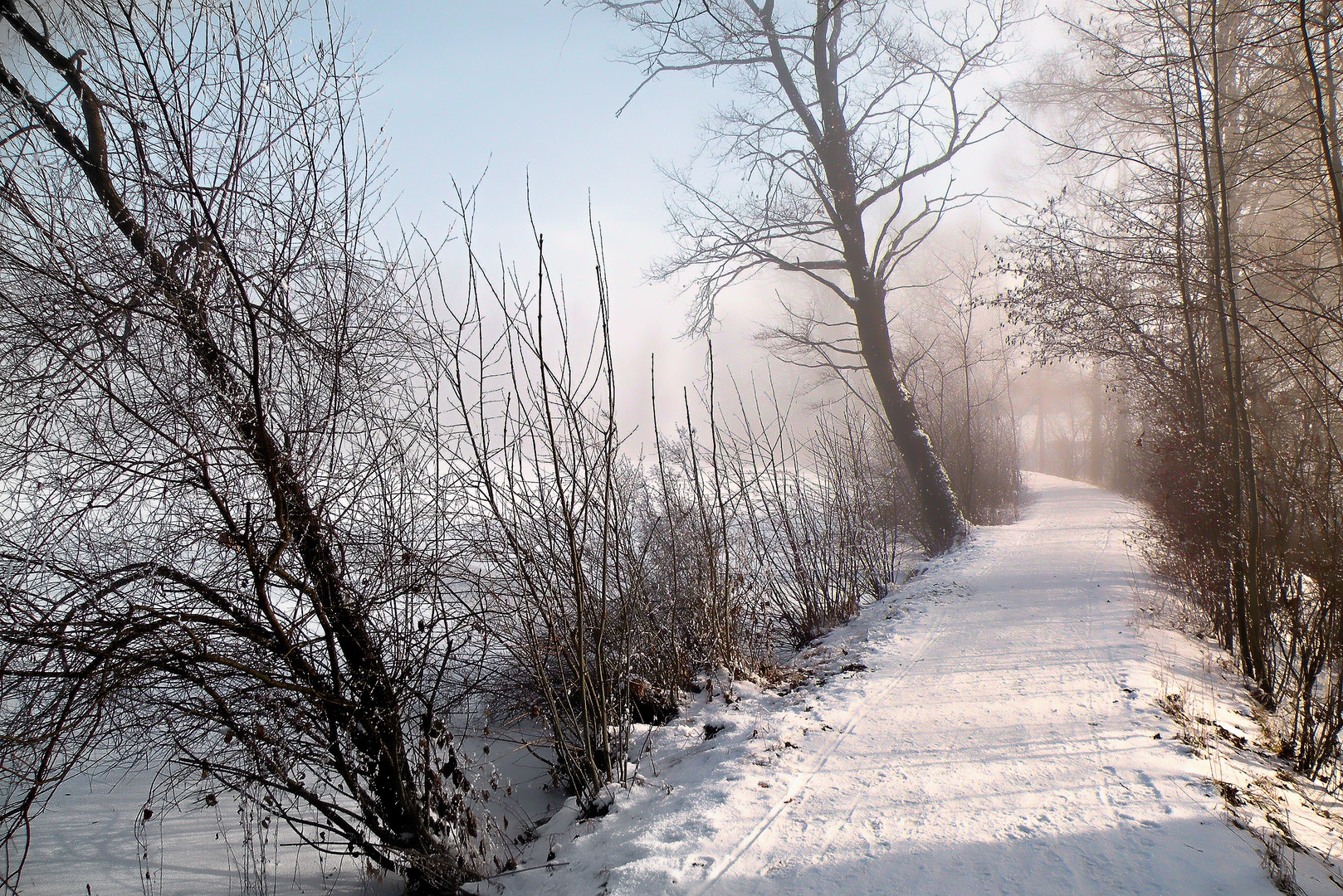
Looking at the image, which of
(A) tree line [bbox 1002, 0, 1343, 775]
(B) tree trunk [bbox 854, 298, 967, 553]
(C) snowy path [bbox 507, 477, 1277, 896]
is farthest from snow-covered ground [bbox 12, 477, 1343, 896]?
(B) tree trunk [bbox 854, 298, 967, 553]

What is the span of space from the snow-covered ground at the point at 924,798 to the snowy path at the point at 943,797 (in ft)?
0.03

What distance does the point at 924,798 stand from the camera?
2902mm

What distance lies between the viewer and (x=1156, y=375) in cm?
806

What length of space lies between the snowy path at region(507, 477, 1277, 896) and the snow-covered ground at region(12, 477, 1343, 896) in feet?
0.03

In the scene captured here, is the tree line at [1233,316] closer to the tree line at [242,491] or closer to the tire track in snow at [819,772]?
the tire track in snow at [819,772]

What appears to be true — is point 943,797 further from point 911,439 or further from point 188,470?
point 911,439

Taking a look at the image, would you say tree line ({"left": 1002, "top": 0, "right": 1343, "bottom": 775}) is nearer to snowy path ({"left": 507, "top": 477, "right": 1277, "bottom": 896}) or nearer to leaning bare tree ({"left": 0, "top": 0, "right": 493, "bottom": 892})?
snowy path ({"left": 507, "top": 477, "right": 1277, "bottom": 896})

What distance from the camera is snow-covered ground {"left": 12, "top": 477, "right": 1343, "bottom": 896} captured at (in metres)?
2.43

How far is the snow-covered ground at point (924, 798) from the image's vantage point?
2.43m

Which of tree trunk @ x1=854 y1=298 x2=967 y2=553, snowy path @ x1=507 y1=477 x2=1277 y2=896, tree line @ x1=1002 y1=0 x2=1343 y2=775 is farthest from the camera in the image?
tree trunk @ x1=854 y1=298 x2=967 y2=553

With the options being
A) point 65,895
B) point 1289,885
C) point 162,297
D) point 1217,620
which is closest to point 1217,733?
point 1289,885

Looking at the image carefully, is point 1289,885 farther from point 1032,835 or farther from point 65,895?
point 65,895

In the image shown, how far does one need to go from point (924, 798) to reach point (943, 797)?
8 centimetres

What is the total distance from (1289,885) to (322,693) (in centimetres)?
368
